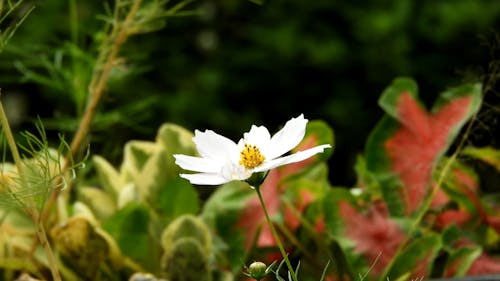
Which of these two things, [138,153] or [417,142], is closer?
[417,142]

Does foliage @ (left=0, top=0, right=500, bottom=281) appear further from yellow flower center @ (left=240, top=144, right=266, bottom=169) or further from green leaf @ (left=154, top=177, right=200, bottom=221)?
yellow flower center @ (left=240, top=144, right=266, bottom=169)

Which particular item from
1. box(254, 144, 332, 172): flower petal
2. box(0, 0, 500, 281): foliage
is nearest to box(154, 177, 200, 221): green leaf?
box(0, 0, 500, 281): foliage

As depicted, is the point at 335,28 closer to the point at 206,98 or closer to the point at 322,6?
the point at 322,6

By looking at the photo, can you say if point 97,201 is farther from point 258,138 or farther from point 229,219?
point 258,138

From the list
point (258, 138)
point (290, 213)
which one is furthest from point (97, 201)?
point (258, 138)

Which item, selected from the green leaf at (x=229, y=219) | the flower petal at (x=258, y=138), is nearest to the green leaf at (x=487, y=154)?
the green leaf at (x=229, y=219)

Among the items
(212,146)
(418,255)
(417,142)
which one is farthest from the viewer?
(417,142)
